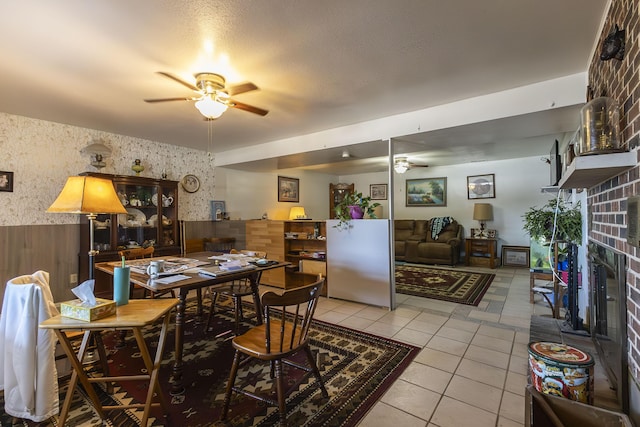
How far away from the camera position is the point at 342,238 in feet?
12.9

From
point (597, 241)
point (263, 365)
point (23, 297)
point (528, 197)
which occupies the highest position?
point (528, 197)

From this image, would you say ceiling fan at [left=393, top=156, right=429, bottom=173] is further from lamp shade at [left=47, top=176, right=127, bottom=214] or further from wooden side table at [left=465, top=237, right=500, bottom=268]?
lamp shade at [left=47, top=176, right=127, bottom=214]

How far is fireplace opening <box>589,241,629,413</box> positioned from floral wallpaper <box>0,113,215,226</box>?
521cm

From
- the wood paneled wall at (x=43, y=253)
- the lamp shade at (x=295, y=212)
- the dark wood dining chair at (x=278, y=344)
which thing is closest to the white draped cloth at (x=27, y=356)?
the dark wood dining chair at (x=278, y=344)

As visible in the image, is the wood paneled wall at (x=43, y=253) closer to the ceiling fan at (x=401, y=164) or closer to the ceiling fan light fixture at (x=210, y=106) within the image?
the ceiling fan light fixture at (x=210, y=106)

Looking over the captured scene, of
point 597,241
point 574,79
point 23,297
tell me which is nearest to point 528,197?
point 574,79

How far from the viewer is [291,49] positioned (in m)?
2.08

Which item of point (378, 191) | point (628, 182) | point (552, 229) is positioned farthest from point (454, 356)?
point (378, 191)

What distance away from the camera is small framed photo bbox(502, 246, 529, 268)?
5.91 metres

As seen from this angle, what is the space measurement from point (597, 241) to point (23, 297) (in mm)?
3596

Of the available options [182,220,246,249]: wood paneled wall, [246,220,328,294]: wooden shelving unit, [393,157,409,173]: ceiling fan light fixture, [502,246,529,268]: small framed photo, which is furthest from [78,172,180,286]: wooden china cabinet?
[502,246,529,268]: small framed photo

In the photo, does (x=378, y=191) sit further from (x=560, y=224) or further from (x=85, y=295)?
(x=85, y=295)

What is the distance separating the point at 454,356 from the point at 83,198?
3.06 metres

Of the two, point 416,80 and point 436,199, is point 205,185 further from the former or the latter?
point 436,199
